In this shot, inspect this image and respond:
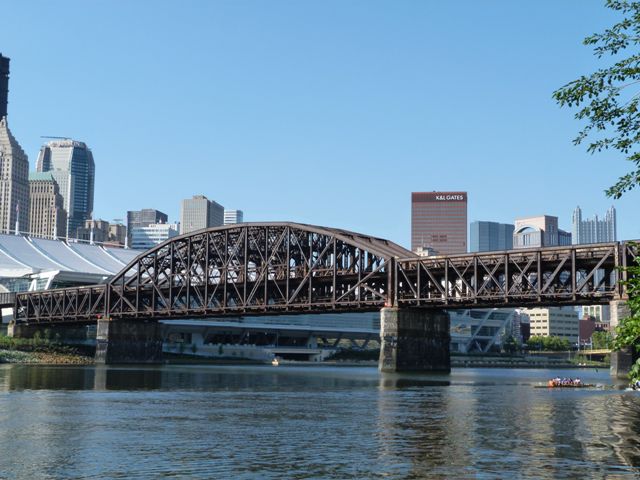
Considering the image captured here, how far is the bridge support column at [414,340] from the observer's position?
15050 centimetres

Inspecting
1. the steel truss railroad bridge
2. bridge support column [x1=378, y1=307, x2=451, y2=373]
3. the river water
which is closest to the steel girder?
the steel truss railroad bridge

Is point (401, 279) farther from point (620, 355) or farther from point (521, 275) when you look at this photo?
point (620, 355)

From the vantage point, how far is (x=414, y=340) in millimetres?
154375

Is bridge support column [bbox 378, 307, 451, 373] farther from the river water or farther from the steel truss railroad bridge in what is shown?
the river water

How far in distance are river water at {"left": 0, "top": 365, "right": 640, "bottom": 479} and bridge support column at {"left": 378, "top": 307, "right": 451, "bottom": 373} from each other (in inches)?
2410

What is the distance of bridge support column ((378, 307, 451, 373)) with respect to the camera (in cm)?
15050

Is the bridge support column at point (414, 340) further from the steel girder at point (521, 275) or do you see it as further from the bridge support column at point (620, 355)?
the bridge support column at point (620, 355)

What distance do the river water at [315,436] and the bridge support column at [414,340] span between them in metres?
61.2

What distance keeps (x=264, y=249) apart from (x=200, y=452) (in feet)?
486

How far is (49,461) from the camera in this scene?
41.8 m

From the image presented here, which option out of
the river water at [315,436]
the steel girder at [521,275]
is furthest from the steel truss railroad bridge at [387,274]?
the river water at [315,436]

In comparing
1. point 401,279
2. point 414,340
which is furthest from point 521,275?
point 401,279

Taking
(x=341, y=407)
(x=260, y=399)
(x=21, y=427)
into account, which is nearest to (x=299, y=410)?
(x=341, y=407)

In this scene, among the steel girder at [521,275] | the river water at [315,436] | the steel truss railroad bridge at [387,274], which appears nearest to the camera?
the river water at [315,436]
